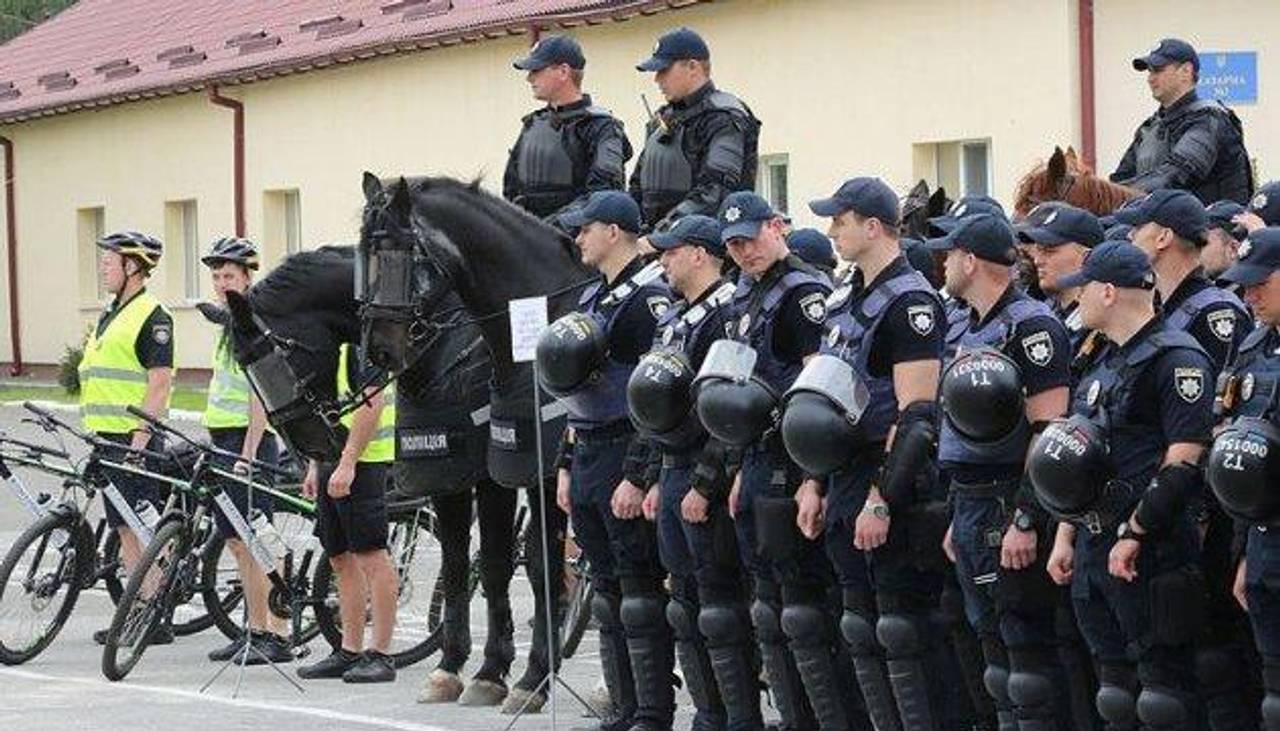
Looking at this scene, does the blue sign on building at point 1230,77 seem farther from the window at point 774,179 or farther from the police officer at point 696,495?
the police officer at point 696,495

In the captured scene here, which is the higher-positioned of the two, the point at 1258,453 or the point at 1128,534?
the point at 1258,453

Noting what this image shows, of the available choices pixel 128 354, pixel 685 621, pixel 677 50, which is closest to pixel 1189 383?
pixel 685 621

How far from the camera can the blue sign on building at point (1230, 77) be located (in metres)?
20.3

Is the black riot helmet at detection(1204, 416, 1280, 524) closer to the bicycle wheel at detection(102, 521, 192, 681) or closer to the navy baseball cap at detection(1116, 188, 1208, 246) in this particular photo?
the navy baseball cap at detection(1116, 188, 1208, 246)

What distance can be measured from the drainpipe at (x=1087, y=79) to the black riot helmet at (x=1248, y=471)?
16374mm

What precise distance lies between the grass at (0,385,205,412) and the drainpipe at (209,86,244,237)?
97.1 inches

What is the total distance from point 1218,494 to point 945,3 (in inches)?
715

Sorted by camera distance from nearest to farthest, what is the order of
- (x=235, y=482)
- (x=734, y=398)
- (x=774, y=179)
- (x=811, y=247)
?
(x=734, y=398), (x=811, y=247), (x=235, y=482), (x=774, y=179)

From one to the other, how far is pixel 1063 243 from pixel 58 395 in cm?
3059

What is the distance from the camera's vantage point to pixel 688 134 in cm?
1220

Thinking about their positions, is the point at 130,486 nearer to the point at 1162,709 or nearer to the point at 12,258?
the point at 1162,709

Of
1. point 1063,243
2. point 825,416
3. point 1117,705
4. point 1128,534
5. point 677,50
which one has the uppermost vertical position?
point 677,50

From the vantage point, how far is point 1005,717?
8.95 meters

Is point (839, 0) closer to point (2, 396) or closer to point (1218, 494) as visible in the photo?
point (2, 396)
